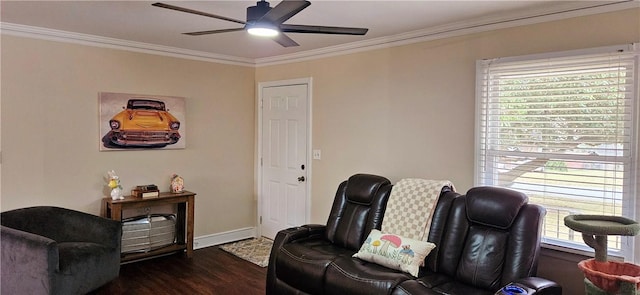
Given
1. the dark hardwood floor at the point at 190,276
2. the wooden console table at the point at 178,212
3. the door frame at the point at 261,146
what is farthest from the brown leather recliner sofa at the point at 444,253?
the wooden console table at the point at 178,212

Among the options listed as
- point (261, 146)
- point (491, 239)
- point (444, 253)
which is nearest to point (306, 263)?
point (444, 253)

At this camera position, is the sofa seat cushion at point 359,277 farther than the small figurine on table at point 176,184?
No

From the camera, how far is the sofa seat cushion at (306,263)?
295 centimetres

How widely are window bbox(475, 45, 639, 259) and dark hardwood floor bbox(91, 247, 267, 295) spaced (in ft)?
7.32

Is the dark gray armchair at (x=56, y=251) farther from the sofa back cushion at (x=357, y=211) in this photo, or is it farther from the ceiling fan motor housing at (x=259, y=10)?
the ceiling fan motor housing at (x=259, y=10)

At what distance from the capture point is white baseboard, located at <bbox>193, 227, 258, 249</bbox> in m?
4.92

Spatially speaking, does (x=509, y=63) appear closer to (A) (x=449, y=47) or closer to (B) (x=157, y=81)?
(A) (x=449, y=47)

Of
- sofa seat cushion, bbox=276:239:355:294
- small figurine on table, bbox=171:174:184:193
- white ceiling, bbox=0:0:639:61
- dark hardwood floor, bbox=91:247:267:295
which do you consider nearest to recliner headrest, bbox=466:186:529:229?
sofa seat cushion, bbox=276:239:355:294

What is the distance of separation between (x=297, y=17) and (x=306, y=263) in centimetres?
183

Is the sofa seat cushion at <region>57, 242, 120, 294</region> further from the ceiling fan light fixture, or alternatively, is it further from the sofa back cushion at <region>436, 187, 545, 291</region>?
the sofa back cushion at <region>436, 187, 545, 291</region>

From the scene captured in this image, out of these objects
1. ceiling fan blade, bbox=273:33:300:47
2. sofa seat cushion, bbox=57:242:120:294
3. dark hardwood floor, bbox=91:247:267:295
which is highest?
ceiling fan blade, bbox=273:33:300:47

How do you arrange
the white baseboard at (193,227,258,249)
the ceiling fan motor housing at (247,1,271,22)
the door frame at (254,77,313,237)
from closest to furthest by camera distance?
1. the ceiling fan motor housing at (247,1,271,22)
2. the door frame at (254,77,313,237)
3. the white baseboard at (193,227,258,249)

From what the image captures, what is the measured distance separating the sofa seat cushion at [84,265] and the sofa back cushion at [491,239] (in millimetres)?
2540

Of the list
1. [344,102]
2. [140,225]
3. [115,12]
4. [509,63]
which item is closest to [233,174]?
[140,225]
